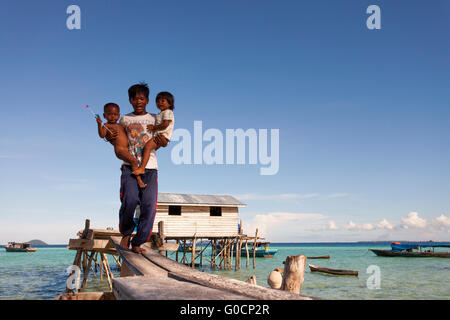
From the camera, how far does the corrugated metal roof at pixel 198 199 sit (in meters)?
27.8

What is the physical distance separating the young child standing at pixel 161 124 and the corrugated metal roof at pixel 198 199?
75.9ft

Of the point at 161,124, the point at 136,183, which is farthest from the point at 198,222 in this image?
the point at 161,124

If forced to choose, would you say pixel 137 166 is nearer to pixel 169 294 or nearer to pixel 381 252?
pixel 169 294

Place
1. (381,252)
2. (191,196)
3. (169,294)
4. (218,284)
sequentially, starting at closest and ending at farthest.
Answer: (169,294)
(218,284)
(191,196)
(381,252)

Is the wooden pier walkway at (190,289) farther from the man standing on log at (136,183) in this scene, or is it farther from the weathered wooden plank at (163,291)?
the man standing on log at (136,183)

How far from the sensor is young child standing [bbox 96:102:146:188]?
13.9 ft

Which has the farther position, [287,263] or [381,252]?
[381,252]

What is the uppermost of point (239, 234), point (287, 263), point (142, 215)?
point (142, 215)

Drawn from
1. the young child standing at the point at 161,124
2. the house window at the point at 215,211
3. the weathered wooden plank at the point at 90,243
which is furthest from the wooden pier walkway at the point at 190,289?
the house window at the point at 215,211

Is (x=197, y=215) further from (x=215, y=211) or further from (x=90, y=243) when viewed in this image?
(x=90, y=243)

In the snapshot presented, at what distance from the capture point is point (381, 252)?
174 ft

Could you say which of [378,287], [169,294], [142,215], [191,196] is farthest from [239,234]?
[169,294]

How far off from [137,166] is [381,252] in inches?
2242

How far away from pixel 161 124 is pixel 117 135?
0.57 metres
